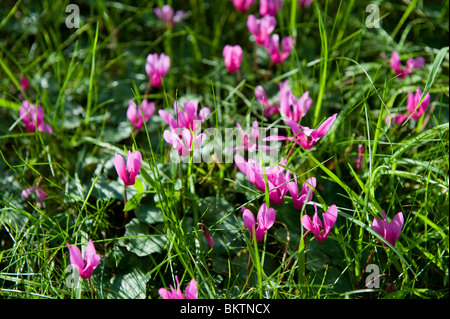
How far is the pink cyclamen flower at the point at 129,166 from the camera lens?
3.48 feet

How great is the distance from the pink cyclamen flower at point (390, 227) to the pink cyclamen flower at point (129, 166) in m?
0.54

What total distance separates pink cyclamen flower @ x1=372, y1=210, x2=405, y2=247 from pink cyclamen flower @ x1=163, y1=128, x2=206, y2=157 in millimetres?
428

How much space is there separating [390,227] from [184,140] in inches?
19.9

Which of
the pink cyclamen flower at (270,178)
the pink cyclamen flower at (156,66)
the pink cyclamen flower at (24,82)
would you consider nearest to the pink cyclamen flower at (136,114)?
the pink cyclamen flower at (156,66)

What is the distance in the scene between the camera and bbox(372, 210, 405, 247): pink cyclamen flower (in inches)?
40.1

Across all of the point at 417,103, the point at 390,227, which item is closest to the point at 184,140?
the point at 390,227

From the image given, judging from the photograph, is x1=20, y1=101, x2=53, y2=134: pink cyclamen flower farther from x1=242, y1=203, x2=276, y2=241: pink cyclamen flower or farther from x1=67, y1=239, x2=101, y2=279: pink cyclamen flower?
x1=242, y1=203, x2=276, y2=241: pink cyclamen flower

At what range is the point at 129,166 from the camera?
108cm

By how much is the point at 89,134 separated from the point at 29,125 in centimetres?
21

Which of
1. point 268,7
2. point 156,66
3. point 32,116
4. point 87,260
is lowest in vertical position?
point 87,260

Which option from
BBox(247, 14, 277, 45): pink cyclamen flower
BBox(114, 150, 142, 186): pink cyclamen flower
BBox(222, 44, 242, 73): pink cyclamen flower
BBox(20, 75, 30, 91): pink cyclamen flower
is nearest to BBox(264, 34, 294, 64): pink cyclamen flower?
BBox(247, 14, 277, 45): pink cyclamen flower

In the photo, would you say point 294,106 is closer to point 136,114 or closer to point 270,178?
point 270,178
